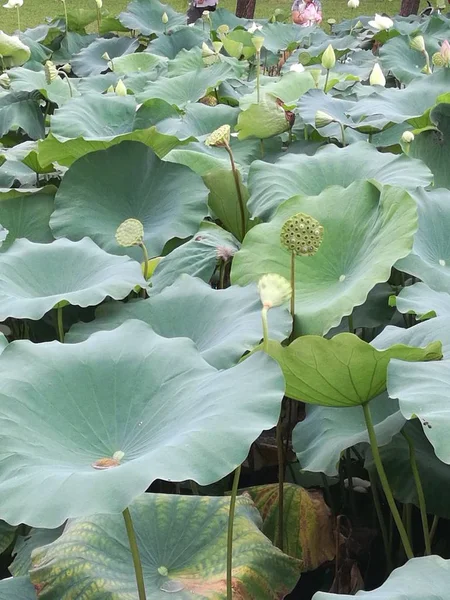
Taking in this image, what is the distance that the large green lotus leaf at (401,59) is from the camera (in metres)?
2.75

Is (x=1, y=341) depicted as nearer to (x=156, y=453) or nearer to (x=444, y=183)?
(x=156, y=453)

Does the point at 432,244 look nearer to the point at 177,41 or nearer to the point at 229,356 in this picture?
the point at 229,356

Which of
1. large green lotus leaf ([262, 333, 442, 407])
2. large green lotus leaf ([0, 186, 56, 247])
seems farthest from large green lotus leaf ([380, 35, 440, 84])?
→ large green lotus leaf ([262, 333, 442, 407])

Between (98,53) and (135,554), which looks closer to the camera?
(135,554)

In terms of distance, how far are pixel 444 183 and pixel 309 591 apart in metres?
0.97

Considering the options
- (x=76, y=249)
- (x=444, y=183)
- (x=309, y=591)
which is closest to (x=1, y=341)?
(x=76, y=249)

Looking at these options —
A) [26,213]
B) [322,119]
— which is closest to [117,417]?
[26,213]

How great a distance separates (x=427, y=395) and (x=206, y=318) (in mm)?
456

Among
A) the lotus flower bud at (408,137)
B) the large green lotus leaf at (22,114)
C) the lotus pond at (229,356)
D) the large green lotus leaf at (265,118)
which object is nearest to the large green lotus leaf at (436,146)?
the lotus pond at (229,356)

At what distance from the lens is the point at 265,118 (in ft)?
6.25

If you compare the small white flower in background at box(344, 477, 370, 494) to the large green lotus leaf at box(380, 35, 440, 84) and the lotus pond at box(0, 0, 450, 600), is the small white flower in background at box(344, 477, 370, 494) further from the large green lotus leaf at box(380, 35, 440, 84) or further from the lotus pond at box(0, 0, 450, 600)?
the large green lotus leaf at box(380, 35, 440, 84)

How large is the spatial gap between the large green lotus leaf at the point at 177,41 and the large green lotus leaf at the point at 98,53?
0.86 feet

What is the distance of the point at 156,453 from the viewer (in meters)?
0.79

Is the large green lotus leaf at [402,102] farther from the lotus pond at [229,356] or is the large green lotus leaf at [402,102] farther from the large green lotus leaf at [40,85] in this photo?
the large green lotus leaf at [40,85]
